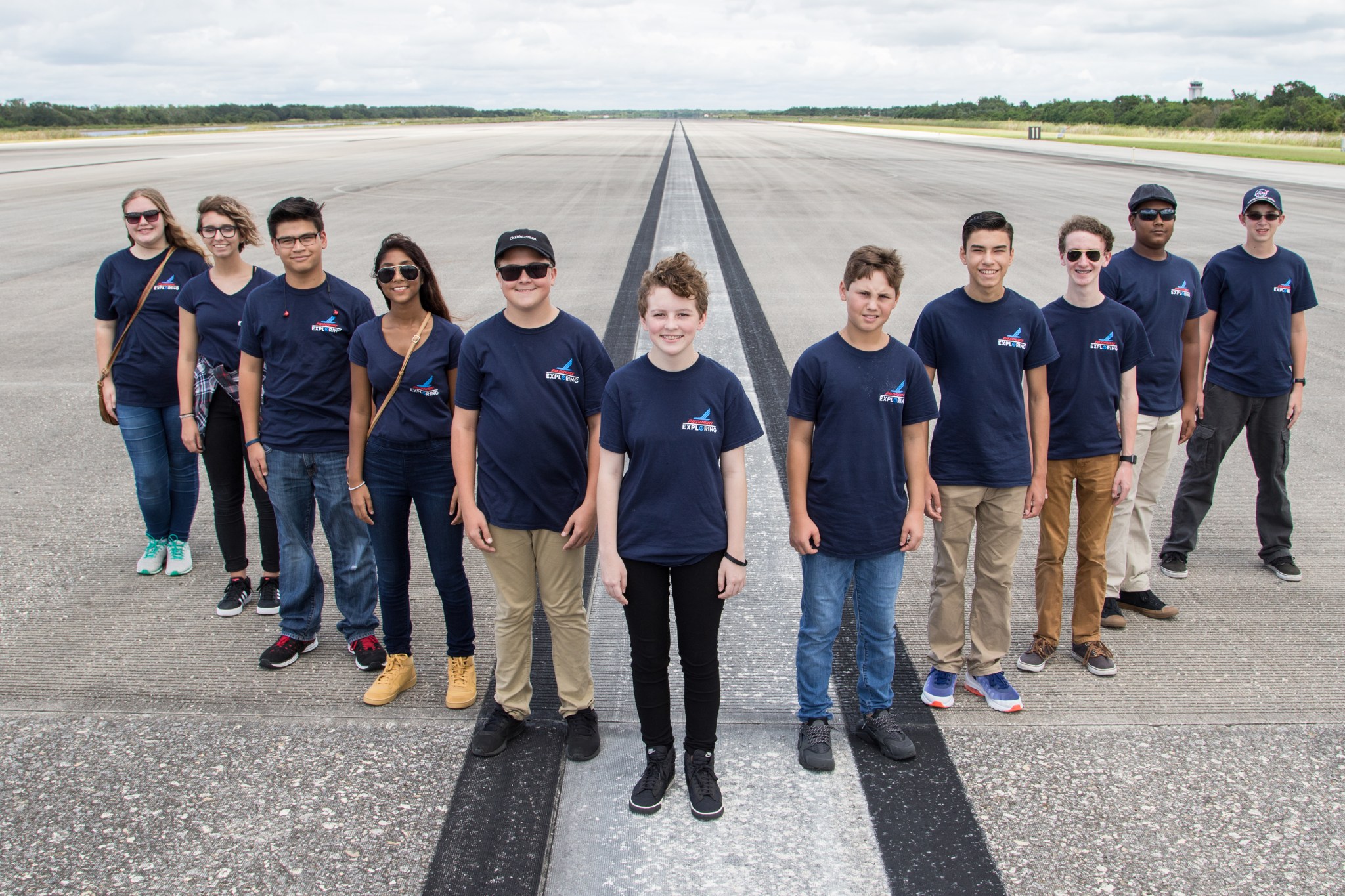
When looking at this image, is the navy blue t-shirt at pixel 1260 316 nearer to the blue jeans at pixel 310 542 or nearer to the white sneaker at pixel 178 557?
the blue jeans at pixel 310 542

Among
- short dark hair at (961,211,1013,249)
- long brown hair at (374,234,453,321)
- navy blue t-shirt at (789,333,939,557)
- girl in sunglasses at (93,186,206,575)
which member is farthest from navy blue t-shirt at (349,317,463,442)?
short dark hair at (961,211,1013,249)

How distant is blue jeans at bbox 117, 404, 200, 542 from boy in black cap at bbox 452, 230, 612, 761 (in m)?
2.48

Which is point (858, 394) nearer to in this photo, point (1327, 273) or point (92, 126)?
point (1327, 273)

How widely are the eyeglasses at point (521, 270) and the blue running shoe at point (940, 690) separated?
2.29 metres

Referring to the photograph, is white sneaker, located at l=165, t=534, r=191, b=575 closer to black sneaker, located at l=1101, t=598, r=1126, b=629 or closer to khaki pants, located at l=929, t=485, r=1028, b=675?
khaki pants, located at l=929, t=485, r=1028, b=675

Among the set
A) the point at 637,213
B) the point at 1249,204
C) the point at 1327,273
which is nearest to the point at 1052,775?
the point at 1249,204

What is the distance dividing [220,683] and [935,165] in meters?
38.1

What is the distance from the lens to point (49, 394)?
341 inches

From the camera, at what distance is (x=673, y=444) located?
314cm

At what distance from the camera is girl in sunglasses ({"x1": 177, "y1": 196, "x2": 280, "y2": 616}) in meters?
4.44

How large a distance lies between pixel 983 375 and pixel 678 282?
1381mm

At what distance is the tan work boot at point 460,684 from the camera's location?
13.1ft

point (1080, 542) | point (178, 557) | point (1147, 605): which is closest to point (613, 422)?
point (1080, 542)

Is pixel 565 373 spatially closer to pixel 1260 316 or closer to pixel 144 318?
pixel 144 318
